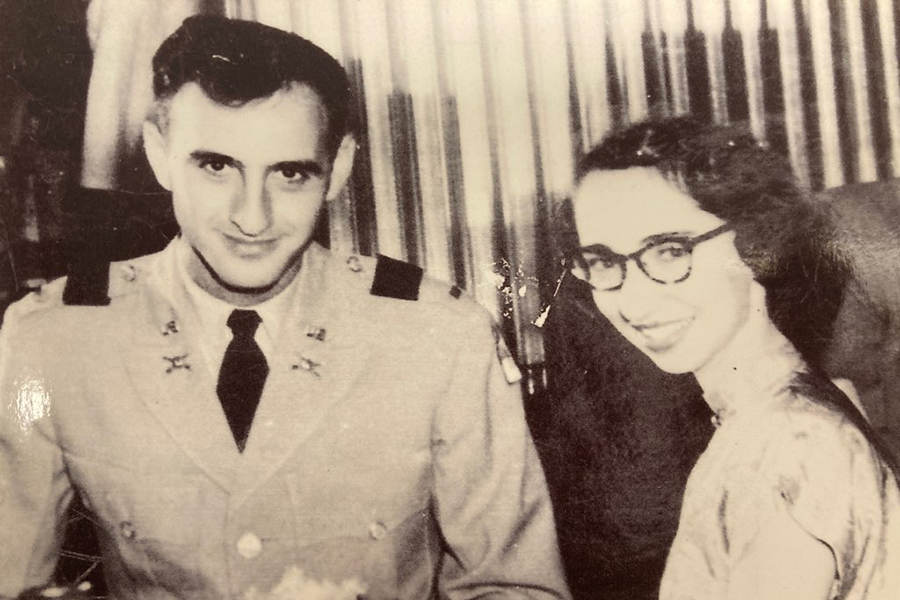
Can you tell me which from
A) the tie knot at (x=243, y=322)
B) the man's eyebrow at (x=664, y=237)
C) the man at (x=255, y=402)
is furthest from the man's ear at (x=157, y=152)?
the man's eyebrow at (x=664, y=237)

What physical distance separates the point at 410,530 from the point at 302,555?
16 centimetres

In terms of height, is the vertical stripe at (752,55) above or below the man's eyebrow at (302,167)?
above

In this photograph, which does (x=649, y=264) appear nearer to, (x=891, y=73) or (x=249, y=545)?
(x=891, y=73)

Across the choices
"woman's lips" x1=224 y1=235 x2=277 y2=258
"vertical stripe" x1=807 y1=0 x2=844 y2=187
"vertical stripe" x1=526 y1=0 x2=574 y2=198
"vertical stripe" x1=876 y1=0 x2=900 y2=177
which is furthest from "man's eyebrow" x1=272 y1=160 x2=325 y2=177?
"vertical stripe" x1=876 y1=0 x2=900 y2=177

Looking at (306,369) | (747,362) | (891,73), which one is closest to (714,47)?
(891,73)

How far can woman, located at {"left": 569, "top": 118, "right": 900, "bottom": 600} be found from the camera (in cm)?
126

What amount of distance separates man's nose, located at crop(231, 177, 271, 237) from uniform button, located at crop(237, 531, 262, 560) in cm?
45

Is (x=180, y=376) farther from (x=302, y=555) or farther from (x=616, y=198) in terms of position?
(x=616, y=198)

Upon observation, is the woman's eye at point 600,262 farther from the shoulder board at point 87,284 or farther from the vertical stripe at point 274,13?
the shoulder board at point 87,284

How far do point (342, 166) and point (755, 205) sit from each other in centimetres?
66

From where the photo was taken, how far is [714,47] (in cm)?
133

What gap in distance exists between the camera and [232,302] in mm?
1238

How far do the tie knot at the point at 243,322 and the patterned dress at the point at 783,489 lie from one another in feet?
2.36

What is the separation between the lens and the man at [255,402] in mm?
1197
